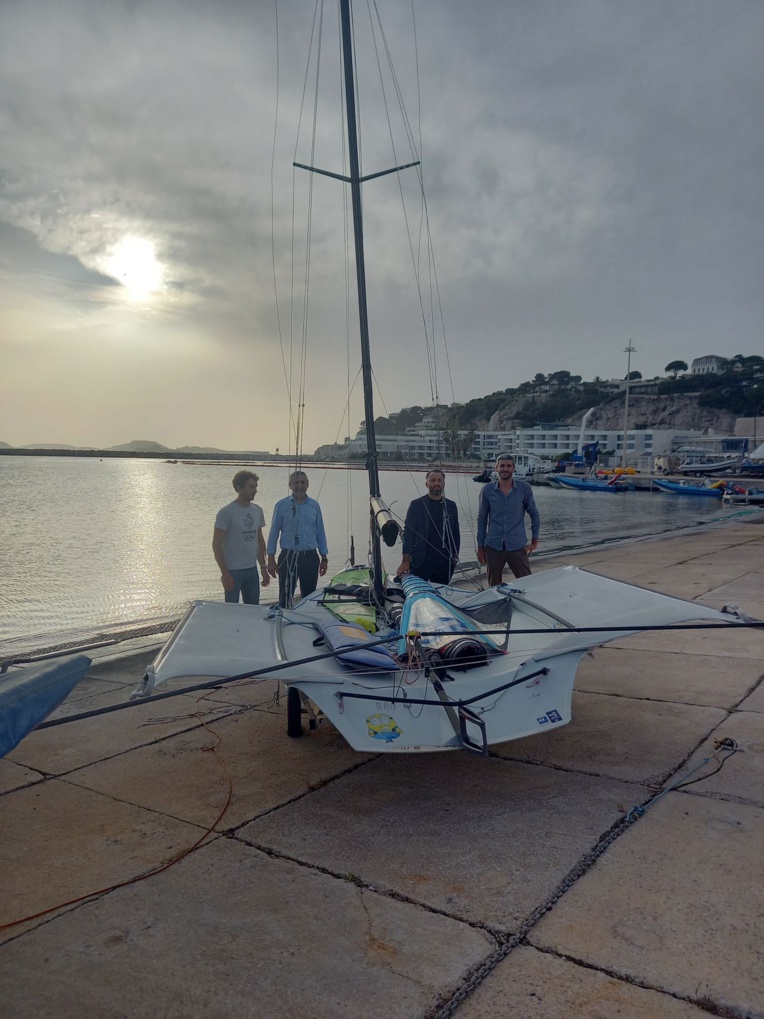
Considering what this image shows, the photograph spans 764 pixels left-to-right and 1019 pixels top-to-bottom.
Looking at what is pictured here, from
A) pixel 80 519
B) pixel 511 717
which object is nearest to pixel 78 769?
pixel 511 717

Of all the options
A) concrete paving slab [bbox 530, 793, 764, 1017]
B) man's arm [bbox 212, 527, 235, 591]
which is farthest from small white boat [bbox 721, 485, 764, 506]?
concrete paving slab [bbox 530, 793, 764, 1017]

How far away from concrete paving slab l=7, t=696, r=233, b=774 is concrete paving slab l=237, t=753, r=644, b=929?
149cm

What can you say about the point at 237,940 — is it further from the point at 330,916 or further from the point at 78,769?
the point at 78,769

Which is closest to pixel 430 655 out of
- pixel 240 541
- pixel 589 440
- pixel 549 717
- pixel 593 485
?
pixel 549 717

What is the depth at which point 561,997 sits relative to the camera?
2439mm

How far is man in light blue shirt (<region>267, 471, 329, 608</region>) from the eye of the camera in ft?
25.1

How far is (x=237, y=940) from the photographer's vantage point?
2814 mm

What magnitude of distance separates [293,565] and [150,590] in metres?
9.08

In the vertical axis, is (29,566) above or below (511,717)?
below

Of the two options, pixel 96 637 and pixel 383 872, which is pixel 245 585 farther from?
pixel 383 872

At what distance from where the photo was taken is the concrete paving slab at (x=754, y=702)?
5.28 m

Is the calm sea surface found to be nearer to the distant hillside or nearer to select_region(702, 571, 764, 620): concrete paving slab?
select_region(702, 571, 764, 620): concrete paving slab

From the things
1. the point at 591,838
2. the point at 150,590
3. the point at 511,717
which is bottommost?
the point at 150,590

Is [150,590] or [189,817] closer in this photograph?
[189,817]
